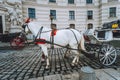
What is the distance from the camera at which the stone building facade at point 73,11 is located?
25594mm

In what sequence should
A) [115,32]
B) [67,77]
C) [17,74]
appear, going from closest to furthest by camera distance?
[67,77]
[17,74]
[115,32]

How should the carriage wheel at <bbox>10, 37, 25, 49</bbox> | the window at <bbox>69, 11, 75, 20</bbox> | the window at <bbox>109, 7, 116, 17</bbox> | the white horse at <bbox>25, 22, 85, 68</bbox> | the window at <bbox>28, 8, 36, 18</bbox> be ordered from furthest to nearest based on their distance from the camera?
the window at <bbox>69, 11, 75, 20</bbox> < the window at <bbox>109, 7, 116, 17</bbox> < the window at <bbox>28, 8, 36, 18</bbox> < the carriage wheel at <bbox>10, 37, 25, 49</bbox> < the white horse at <bbox>25, 22, 85, 68</bbox>

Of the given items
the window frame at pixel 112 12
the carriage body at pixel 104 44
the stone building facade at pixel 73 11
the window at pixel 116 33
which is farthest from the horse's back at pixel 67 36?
the window frame at pixel 112 12

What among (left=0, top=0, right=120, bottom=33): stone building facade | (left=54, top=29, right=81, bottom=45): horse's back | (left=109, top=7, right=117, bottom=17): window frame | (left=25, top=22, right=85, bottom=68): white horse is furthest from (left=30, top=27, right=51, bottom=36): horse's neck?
(left=109, top=7, right=117, bottom=17): window frame

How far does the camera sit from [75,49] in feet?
18.9

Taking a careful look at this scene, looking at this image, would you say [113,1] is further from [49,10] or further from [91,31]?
[91,31]

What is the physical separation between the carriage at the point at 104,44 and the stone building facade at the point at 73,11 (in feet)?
63.2

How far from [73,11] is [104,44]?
23894 millimetres

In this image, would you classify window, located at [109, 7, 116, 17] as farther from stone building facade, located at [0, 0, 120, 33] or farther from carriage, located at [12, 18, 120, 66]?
carriage, located at [12, 18, 120, 66]

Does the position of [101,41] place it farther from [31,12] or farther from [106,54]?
[31,12]

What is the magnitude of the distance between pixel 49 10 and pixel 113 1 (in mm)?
13239

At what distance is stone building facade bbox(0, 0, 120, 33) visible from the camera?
25.6 meters

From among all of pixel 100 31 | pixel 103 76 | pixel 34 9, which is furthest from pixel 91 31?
pixel 34 9

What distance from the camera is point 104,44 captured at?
569 cm
